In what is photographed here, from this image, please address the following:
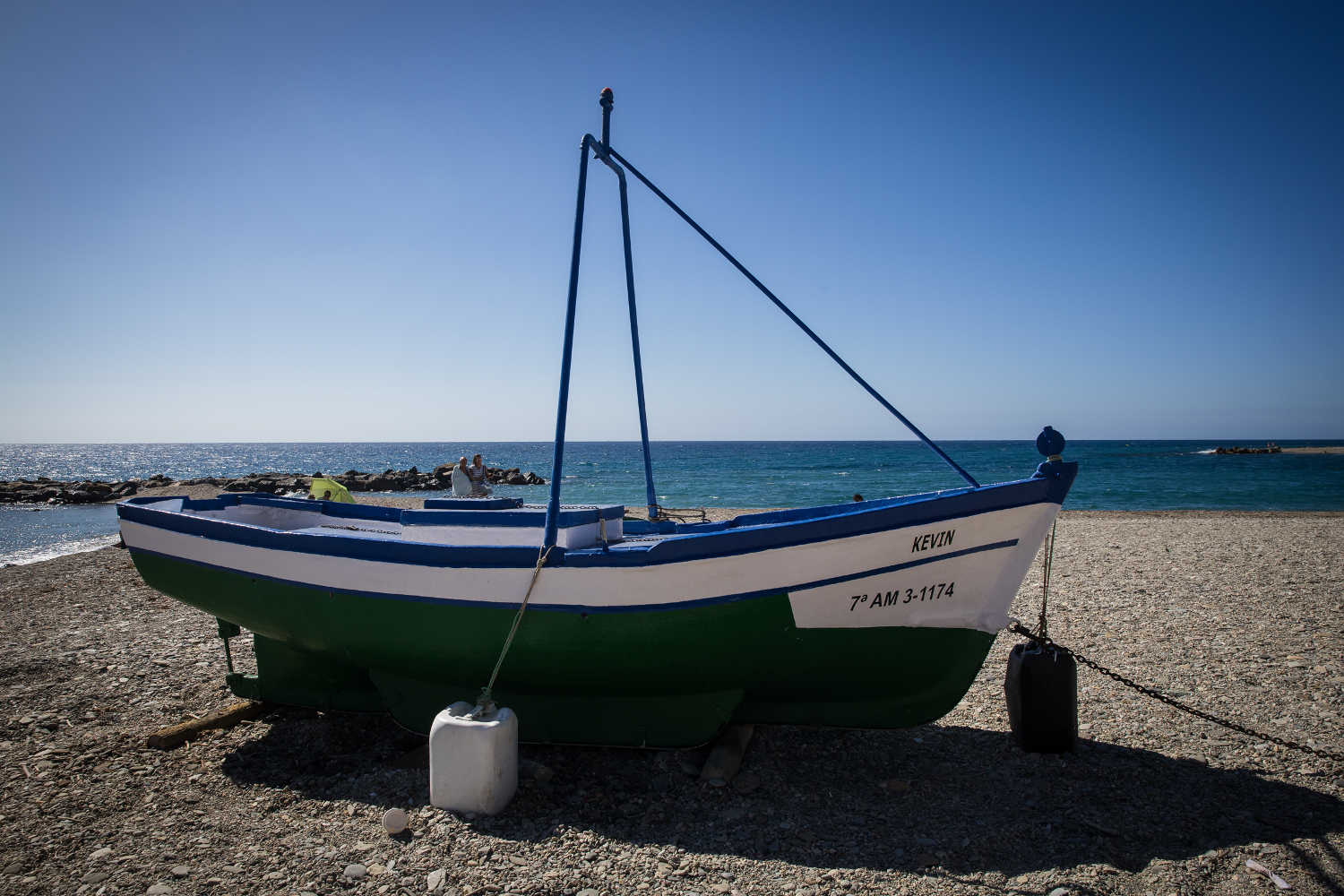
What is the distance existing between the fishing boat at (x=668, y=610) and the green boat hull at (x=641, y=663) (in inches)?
0.5

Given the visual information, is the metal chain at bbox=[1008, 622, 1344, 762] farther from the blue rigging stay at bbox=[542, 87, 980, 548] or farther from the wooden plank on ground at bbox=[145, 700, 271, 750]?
the wooden plank on ground at bbox=[145, 700, 271, 750]

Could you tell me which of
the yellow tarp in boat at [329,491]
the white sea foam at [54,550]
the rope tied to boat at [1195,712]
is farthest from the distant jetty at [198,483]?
the rope tied to boat at [1195,712]

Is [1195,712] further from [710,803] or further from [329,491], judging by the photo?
[329,491]

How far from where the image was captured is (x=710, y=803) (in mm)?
4176

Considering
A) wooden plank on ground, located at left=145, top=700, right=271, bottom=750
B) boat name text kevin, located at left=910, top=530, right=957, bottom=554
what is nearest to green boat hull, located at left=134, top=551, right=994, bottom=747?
boat name text kevin, located at left=910, top=530, right=957, bottom=554

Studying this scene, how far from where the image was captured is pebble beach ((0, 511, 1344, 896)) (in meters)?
3.44

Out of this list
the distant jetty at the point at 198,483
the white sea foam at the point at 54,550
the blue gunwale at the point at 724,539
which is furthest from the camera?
the distant jetty at the point at 198,483

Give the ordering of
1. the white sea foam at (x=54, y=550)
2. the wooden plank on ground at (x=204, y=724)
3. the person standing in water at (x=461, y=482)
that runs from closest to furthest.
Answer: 1. the wooden plank on ground at (x=204, y=724)
2. the person standing in water at (x=461, y=482)
3. the white sea foam at (x=54, y=550)

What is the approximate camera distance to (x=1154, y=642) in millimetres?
7293

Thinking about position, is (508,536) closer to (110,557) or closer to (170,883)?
(170,883)

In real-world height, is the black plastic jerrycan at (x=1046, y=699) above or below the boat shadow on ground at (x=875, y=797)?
above

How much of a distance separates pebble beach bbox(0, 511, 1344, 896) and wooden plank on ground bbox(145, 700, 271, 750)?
10 centimetres

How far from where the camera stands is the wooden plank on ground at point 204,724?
4.96m

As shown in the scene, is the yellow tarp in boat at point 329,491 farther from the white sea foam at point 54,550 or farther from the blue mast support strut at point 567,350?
the white sea foam at point 54,550
